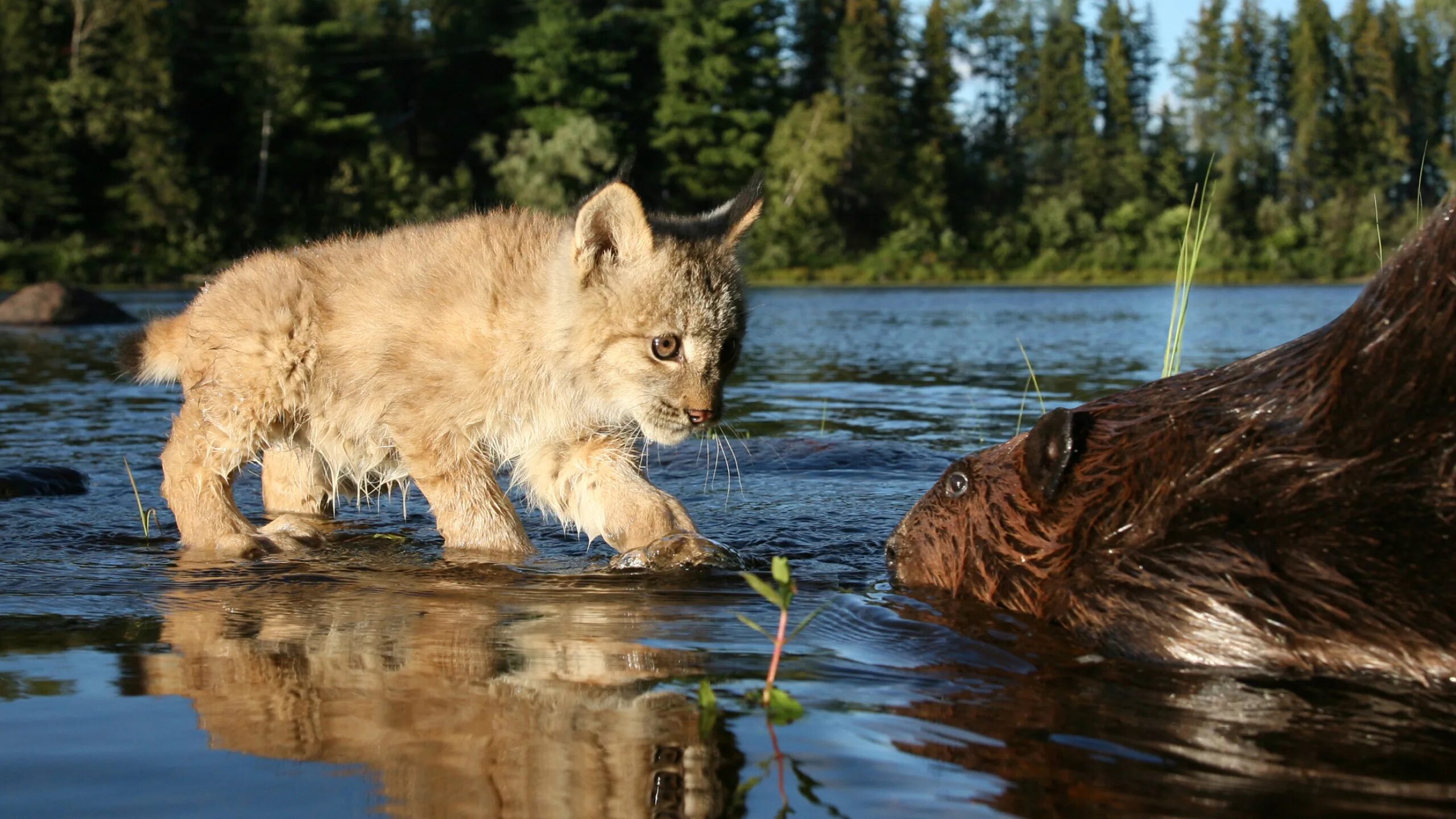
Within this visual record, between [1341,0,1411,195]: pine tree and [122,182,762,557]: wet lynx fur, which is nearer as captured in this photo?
[122,182,762,557]: wet lynx fur

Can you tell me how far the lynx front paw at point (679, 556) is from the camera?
240 inches

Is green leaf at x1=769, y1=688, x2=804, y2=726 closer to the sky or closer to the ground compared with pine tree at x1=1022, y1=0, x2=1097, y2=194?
closer to the ground

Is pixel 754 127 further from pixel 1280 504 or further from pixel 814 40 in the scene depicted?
pixel 1280 504

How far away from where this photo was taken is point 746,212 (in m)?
7.27

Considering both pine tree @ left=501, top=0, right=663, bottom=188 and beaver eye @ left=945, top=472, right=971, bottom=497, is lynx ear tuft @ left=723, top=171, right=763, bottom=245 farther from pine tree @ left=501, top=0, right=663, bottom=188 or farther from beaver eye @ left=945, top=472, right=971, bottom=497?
pine tree @ left=501, top=0, right=663, bottom=188

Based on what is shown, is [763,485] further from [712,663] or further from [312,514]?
[712,663]

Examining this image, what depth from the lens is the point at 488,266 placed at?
22.5ft

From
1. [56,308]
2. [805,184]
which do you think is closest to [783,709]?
[56,308]

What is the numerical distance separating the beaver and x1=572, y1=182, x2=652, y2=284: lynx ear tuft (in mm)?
2510

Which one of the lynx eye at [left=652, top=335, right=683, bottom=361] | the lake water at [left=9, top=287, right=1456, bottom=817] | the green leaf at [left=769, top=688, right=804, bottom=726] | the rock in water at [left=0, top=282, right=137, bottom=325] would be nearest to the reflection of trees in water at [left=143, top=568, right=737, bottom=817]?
the lake water at [left=9, top=287, right=1456, bottom=817]

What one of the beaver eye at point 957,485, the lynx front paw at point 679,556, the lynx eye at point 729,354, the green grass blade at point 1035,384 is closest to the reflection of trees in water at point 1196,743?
the beaver eye at point 957,485

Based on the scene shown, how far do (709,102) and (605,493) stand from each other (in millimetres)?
70388

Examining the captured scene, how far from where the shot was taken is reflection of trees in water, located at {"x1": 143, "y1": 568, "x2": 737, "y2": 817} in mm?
3123

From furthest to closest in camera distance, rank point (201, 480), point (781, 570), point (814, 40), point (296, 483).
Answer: point (814, 40), point (296, 483), point (201, 480), point (781, 570)
